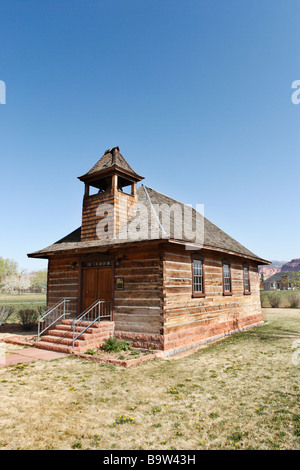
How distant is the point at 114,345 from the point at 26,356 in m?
2.89

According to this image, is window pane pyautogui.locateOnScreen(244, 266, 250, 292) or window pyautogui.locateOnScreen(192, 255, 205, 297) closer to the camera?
window pyautogui.locateOnScreen(192, 255, 205, 297)

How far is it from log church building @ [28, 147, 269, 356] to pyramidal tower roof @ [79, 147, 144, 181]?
0.17 ft

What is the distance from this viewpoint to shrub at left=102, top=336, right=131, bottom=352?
33.0 feet

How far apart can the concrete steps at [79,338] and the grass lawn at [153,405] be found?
0.97 meters

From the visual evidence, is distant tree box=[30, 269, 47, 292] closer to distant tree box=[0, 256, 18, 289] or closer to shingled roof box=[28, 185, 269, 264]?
distant tree box=[0, 256, 18, 289]

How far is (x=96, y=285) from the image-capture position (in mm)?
12461

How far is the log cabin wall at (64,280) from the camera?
13.2 metres

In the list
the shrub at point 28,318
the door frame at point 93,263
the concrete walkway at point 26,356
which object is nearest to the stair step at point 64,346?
the concrete walkway at point 26,356

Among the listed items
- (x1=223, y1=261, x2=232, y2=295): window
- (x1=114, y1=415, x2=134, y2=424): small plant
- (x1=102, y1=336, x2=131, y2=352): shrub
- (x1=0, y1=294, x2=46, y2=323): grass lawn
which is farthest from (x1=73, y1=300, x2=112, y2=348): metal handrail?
(x1=0, y1=294, x2=46, y2=323): grass lawn

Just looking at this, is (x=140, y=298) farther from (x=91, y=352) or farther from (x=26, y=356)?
(x=26, y=356)

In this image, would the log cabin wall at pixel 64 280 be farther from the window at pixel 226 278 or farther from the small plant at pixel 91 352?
the window at pixel 226 278

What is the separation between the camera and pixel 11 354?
991 centimetres

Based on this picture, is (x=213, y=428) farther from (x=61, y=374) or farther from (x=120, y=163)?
(x=120, y=163)
